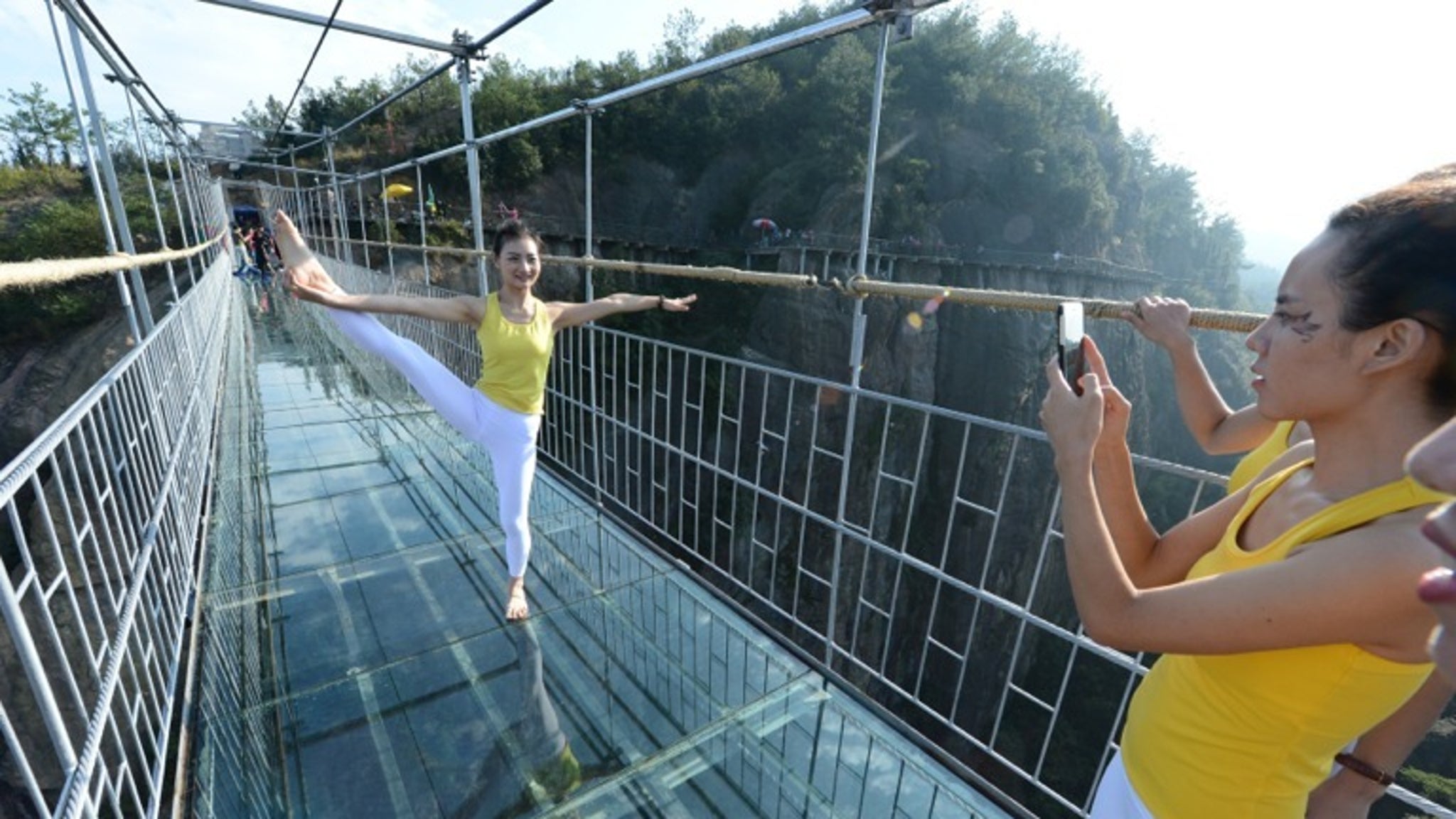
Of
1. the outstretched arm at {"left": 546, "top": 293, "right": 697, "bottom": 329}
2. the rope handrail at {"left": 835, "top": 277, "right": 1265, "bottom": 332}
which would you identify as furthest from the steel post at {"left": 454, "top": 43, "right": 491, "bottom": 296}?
the rope handrail at {"left": 835, "top": 277, "right": 1265, "bottom": 332}

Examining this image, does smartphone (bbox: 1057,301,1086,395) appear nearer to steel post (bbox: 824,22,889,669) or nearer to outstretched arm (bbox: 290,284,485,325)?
steel post (bbox: 824,22,889,669)

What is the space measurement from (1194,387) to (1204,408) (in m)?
0.06

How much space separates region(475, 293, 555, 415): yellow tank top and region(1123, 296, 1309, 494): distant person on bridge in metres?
2.27

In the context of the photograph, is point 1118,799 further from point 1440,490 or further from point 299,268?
point 299,268

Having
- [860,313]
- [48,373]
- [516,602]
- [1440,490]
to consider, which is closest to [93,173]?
[516,602]

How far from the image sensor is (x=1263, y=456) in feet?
4.04

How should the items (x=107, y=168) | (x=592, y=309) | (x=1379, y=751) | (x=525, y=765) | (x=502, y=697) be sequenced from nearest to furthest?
(x=1379, y=751) → (x=525, y=765) → (x=502, y=697) → (x=592, y=309) → (x=107, y=168)

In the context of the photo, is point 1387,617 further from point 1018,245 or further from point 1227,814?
point 1018,245

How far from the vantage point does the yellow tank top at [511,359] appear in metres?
2.75

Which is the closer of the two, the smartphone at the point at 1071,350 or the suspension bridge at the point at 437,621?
the smartphone at the point at 1071,350

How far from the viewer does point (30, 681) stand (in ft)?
3.40

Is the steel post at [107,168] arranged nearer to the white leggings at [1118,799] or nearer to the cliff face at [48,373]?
the white leggings at [1118,799]

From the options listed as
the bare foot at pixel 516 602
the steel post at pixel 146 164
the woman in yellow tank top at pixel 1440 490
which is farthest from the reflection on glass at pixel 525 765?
the steel post at pixel 146 164

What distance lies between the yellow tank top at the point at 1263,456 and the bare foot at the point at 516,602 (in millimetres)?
2592
